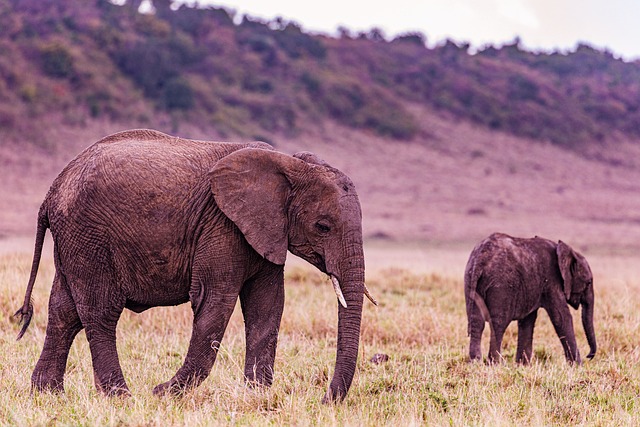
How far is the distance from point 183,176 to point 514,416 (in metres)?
2.74

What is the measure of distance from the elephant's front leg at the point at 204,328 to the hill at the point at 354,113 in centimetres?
2131

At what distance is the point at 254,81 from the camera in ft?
160

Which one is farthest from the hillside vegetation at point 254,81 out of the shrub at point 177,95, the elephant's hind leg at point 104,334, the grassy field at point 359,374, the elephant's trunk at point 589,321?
the elephant's hind leg at point 104,334

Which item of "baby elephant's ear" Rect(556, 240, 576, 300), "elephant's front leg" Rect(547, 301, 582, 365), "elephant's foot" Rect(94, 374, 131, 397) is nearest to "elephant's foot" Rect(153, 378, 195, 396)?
"elephant's foot" Rect(94, 374, 131, 397)

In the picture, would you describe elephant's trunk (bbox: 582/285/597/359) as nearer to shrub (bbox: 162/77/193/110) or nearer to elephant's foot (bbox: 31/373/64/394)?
elephant's foot (bbox: 31/373/64/394)

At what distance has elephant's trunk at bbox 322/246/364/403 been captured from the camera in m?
6.03

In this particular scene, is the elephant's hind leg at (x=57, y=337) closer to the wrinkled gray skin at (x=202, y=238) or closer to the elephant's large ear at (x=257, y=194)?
the wrinkled gray skin at (x=202, y=238)

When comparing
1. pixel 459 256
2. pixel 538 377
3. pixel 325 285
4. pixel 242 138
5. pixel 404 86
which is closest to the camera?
pixel 538 377

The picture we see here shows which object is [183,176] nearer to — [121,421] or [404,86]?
[121,421]

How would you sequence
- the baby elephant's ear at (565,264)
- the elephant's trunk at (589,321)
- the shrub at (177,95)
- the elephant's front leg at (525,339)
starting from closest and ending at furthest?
the elephant's front leg at (525,339) → the elephant's trunk at (589,321) → the baby elephant's ear at (565,264) → the shrub at (177,95)

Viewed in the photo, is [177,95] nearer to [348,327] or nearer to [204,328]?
[204,328]

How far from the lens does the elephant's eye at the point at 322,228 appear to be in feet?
20.3

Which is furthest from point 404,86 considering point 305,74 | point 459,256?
point 459,256

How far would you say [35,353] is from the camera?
817cm
